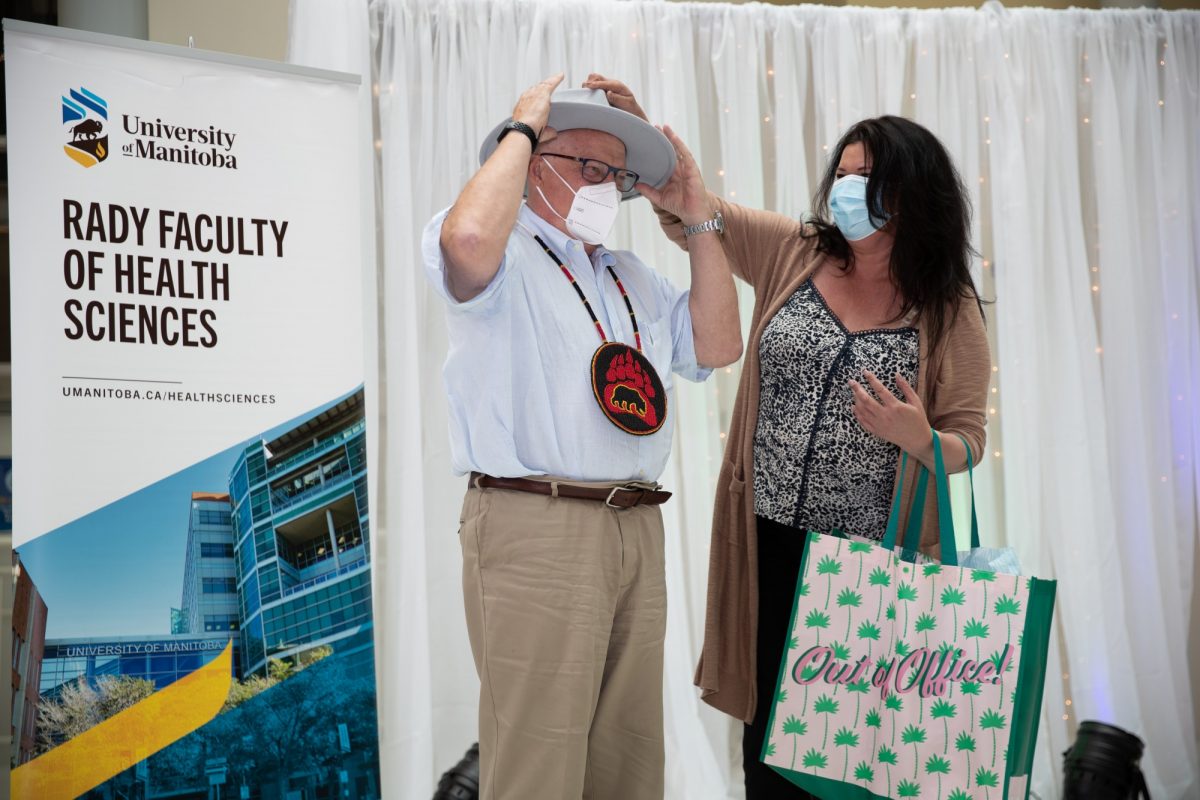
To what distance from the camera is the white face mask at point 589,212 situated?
6.27 ft

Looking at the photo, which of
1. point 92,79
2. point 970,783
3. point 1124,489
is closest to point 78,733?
point 92,79

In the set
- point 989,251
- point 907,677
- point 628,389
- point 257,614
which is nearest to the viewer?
point 628,389

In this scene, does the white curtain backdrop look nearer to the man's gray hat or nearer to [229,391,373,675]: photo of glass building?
[229,391,373,675]: photo of glass building

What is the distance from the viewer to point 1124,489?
368 centimetres

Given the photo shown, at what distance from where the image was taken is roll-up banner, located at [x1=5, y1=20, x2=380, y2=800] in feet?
7.30

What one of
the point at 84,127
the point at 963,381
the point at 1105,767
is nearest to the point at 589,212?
the point at 963,381

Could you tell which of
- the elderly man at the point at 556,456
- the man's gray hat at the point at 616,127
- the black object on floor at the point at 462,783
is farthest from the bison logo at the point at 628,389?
the black object on floor at the point at 462,783

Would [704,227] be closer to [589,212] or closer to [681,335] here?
[681,335]

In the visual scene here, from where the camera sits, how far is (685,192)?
2189 mm

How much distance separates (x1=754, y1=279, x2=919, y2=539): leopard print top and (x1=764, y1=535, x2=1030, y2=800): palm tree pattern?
17cm

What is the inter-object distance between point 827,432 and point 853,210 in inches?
17.3

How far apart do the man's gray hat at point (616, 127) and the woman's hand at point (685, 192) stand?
0.03m

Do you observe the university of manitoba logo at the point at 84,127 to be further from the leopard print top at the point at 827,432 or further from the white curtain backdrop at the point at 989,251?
the leopard print top at the point at 827,432

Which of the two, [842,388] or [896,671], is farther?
[842,388]
